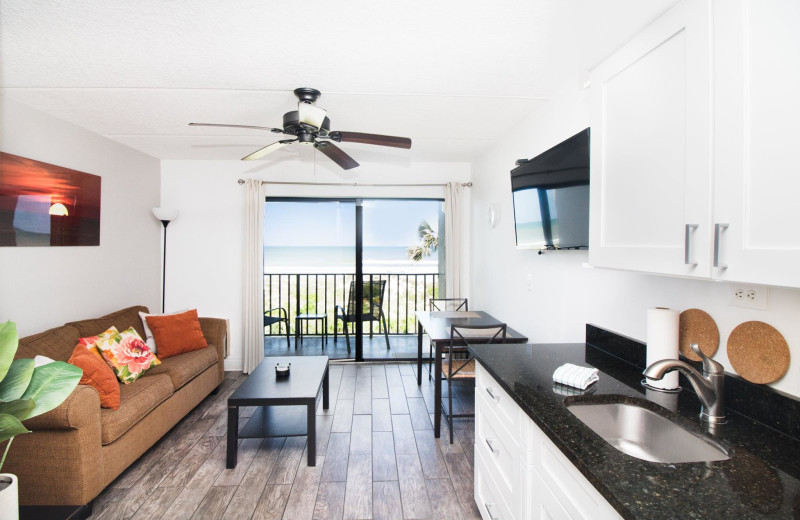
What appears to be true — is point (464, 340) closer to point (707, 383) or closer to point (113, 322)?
point (707, 383)

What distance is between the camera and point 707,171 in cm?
99

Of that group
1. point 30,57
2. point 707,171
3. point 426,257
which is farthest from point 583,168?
point 426,257

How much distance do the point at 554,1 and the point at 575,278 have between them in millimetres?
1467

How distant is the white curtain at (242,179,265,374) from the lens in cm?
423

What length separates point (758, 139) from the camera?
866mm

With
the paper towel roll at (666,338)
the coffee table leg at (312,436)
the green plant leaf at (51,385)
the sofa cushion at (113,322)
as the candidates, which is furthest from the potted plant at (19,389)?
the sofa cushion at (113,322)

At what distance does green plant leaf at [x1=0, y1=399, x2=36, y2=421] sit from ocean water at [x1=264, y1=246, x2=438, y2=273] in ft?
12.5

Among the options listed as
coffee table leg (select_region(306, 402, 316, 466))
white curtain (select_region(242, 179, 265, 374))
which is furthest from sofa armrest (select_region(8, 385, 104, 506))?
white curtain (select_region(242, 179, 265, 374))

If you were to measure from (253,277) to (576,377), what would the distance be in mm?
3644

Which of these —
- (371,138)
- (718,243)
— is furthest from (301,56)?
(718,243)

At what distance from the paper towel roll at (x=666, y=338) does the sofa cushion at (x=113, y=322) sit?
3.69m

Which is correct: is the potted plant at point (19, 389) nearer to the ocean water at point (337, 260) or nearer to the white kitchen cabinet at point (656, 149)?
the white kitchen cabinet at point (656, 149)

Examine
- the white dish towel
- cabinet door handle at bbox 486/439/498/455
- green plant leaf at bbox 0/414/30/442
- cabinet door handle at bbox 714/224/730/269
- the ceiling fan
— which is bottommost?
cabinet door handle at bbox 486/439/498/455

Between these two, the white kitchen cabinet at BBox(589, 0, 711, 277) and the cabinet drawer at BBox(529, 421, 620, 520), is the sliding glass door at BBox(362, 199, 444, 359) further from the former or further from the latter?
the cabinet drawer at BBox(529, 421, 620, 520)
